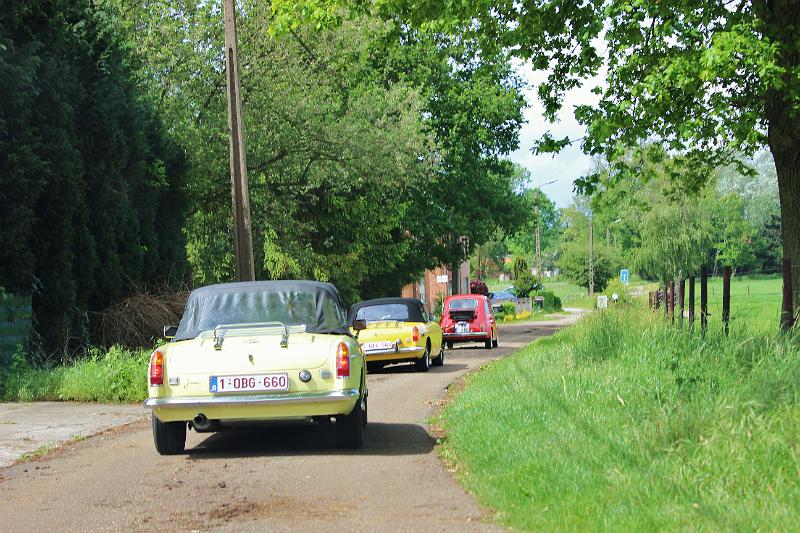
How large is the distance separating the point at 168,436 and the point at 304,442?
5.05 ft

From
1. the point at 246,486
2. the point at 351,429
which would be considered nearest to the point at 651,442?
the point at 246,486

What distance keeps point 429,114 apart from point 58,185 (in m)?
29.8

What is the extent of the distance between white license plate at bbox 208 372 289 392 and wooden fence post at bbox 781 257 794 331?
611 cm

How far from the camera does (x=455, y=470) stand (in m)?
9.62

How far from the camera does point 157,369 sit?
10898 millimetres

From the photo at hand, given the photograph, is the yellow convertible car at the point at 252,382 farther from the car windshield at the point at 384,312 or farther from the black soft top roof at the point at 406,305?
the black soft top roof at the point at 406,305

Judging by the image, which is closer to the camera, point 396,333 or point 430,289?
point 396,333

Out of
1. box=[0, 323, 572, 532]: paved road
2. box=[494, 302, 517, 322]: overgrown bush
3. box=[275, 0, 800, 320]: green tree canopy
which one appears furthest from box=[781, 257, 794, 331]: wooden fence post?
box=[494, 302, 517, 322]: overgrown bush

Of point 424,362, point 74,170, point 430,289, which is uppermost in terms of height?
point 74,170

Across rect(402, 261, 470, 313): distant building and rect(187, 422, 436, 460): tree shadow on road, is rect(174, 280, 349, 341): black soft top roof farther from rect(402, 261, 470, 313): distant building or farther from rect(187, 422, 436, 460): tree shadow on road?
rect(402, 261, 470, 313): distant building

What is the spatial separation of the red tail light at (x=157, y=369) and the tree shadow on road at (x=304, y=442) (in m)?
0.80

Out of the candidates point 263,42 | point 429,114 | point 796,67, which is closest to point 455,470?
point 796,67

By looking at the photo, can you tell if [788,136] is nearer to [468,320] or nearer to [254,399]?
[254,399]

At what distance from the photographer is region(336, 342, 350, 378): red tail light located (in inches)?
426
